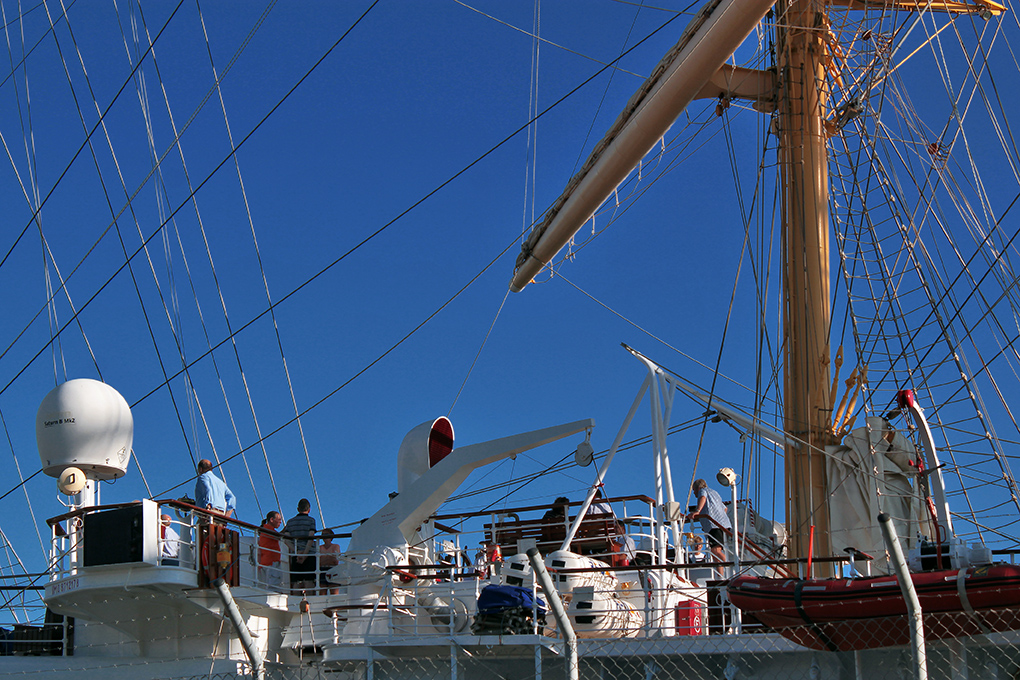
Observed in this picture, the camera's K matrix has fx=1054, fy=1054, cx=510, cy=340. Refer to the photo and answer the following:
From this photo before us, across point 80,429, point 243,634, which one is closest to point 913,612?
point 243,634

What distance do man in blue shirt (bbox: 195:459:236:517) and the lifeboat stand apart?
297 inches

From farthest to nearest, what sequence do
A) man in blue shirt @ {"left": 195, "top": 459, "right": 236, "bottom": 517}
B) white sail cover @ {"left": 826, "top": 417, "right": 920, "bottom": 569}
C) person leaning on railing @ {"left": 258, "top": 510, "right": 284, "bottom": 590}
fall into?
white sail cover @ {"left": 826, "top": 417, "right": 920, "bottom": 569} → man in blue shirt @ {"left": 195, "top": 459, "right": 236, "bottom": 517} → person leaning on railing @ {"left": 258, "top": 510, "right": 284, "bottom": 590}

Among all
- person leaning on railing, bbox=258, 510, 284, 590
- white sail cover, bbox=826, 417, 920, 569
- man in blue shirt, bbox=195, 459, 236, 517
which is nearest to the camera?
person leaning on railing, bbox=258, 510, 284, 590

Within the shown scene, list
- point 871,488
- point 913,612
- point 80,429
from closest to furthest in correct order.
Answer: point 913,612 → point 80,429 → point 871,488

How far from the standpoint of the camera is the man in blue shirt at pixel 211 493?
14.0 metres

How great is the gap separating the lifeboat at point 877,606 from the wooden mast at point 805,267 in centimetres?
575

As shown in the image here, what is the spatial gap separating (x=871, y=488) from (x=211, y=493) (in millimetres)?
9144

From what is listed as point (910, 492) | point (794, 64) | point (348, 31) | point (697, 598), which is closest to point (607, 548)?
point (697, 598)

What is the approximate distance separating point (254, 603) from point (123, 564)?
1706 millimetres

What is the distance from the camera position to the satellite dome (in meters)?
14.2

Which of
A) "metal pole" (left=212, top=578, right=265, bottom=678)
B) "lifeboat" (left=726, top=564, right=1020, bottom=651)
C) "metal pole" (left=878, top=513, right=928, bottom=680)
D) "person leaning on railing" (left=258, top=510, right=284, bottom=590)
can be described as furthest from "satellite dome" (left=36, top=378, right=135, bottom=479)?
"metal pole" (left=878, top=513, right=928, bottom=680)

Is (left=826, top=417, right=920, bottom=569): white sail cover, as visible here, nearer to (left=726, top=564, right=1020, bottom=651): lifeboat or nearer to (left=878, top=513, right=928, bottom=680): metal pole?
(left=726, top=564, right=1020, bottom=651): lifeboat

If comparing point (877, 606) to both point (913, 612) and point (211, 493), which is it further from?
point (211, 493)

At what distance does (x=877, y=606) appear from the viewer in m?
8.58
